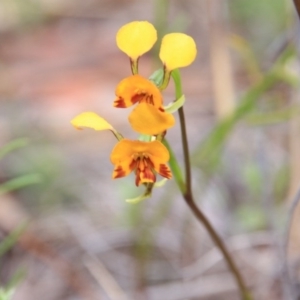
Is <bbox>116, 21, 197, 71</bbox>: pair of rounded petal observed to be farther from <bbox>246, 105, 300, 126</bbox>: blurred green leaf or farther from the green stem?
<bbox>246, 105, 300, 126</bbox>: blurred green leaf

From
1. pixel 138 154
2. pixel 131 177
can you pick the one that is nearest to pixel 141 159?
pixel 138 154

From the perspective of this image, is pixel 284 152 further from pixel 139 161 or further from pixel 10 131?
pixel 139 161

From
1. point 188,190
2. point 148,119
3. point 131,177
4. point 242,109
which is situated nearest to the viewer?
point 148,119

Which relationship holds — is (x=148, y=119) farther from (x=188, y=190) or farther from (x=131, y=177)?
(x=131, y=177)

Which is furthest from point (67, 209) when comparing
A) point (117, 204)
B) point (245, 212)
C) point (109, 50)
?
point (109, 50)

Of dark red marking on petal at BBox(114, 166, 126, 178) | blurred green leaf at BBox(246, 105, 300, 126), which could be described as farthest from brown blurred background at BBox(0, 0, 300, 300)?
dark red marking on petal at BBox(114, 166, 126, 178)

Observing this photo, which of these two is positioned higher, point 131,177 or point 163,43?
point 163,43

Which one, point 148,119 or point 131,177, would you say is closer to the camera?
point 148,119

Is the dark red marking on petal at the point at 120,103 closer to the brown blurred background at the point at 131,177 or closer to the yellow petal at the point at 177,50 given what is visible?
the yellow petal at the point at 177,50
